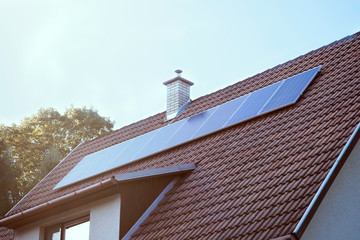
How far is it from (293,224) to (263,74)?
7417 mm

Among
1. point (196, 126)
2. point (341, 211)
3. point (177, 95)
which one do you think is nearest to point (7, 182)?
point (177, 95)

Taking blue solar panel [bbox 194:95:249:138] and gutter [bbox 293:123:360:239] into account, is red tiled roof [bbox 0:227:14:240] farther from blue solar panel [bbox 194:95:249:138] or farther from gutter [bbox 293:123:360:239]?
gutter [bbox 293:123:360:239]

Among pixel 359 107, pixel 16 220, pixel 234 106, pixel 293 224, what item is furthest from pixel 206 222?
pixel 16 220

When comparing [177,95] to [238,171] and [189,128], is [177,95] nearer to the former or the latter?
[189,128]

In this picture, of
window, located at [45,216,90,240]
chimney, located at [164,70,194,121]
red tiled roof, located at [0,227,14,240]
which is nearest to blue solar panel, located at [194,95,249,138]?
chimney, located at [164,70,194,121]

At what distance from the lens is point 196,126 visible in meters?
13.4

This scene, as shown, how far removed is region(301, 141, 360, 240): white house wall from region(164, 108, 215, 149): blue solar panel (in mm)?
5098

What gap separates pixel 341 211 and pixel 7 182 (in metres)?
27.0

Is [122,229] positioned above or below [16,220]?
below

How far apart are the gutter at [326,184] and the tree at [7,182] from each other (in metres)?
25.9

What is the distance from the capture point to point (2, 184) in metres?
31.4

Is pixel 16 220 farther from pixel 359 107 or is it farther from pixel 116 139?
pixel 359 107

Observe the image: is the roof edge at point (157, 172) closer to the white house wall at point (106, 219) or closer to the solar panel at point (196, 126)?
the white house wall at point (106, 219)

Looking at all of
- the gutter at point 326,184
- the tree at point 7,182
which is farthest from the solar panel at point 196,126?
the tree at point 7,182
